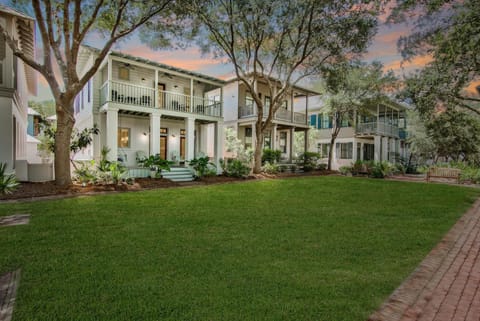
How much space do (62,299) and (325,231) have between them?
13.9ft

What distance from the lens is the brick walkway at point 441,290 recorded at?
255 cm

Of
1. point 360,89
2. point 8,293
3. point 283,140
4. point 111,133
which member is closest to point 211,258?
point 8,293

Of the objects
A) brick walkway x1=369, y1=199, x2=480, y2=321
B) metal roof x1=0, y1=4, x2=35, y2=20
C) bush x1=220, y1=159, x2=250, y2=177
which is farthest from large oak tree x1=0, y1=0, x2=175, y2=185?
brick walkway x1=369, y1=199, x2=480, y2=321

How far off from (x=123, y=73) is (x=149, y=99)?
1878 millimetres

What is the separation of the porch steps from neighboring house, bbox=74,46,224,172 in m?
1.09

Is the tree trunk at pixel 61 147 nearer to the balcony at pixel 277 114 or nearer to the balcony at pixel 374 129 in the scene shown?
the balcony at pixel 277 114

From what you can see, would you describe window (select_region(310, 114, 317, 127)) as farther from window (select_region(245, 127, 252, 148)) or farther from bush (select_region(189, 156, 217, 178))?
bush (select_region(189, 156, 217, 178))

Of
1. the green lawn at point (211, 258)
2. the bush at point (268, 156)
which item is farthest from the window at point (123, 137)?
the bush at point (268, 156)

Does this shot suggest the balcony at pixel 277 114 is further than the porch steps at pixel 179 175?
Yes

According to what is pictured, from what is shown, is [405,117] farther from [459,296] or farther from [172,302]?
[172,302]

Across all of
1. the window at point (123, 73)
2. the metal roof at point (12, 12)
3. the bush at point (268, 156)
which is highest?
the metal roof at point (12, 12)

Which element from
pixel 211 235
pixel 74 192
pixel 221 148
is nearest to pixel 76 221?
pixel 211 235

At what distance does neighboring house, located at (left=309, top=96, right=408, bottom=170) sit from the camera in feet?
76.4

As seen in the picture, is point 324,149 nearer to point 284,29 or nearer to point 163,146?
point 284,29
